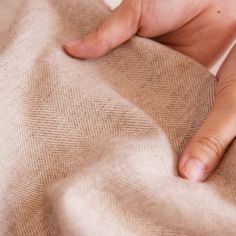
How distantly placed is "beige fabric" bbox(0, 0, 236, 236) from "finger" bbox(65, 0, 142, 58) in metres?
0.01

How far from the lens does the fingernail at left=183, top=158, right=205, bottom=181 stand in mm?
502

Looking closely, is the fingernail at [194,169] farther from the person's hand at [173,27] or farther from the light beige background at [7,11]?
the light beige background at [7,11]

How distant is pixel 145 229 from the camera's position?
0.43 metres

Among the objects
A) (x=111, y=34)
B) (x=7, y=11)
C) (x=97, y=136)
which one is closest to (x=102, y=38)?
(x=111, y=34)

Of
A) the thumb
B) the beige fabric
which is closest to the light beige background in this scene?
the beige fabric

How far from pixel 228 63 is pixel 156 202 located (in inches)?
12.1

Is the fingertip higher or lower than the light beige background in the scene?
higher

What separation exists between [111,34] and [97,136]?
167 millimetres

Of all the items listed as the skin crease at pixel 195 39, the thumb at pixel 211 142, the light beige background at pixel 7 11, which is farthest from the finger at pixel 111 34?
the light beige background at pixel 7 11

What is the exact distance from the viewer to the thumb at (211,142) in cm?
51

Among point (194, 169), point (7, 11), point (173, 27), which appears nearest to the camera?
point (194, 169)

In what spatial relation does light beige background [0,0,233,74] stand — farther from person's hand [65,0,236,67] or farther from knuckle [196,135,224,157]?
knuckle [196,135,224,157]

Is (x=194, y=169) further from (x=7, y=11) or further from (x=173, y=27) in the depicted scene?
(x=7, y=11)

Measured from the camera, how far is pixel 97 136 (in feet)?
1.67
